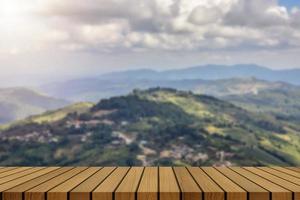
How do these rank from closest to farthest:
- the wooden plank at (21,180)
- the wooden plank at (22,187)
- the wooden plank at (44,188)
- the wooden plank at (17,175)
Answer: the wooden plank at (44,188) → the wooden plank at (22,187) → the wooden plank at (21,180) → the wooden plank at (17,175)

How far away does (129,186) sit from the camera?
26.6 feet

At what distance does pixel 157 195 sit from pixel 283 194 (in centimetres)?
207

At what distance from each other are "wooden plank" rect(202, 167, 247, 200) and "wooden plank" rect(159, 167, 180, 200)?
32.6 inches

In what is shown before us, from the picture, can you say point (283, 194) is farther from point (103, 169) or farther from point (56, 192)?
point (103, 169)

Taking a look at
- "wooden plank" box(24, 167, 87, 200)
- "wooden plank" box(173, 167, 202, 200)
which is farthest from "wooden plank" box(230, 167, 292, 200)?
"wooden plank" box(24, 167, 87, 200)

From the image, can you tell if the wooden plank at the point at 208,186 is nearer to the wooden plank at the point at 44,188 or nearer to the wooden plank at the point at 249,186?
the wooden plank at the point at 249,186

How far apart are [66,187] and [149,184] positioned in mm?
1525

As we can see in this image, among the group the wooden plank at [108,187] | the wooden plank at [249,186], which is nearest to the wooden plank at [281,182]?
the wooden plank at [249,186]

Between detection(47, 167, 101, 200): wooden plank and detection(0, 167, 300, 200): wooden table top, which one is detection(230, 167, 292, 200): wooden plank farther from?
detection(47, 167, 101, 200): wooden plank

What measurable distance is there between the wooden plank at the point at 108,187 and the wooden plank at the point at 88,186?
0.34 feet

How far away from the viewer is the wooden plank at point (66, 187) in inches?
291

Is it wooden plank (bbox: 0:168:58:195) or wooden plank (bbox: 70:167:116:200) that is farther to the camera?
wooden plank (bbox: 0:168:58:195)

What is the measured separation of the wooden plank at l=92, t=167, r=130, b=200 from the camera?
733 cm

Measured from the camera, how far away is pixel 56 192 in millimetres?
7426
